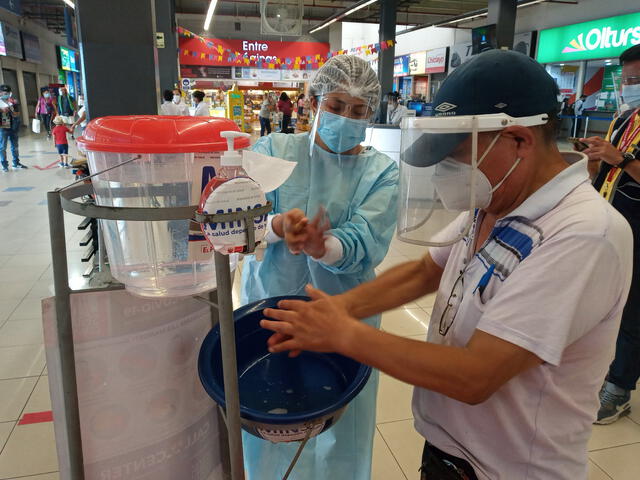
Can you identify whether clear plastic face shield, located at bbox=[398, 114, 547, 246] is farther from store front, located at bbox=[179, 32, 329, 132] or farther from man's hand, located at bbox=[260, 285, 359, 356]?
store front, located at bbox=[179, 32, 329, 132]

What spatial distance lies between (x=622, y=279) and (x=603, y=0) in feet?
48.8

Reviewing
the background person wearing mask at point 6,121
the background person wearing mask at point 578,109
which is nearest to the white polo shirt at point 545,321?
the background person wearing mask at point 6,121

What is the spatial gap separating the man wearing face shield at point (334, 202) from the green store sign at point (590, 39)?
12.0m

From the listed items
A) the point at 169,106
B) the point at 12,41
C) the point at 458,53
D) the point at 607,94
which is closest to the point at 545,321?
the point at 169,106

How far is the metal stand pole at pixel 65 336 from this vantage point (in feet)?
3.06

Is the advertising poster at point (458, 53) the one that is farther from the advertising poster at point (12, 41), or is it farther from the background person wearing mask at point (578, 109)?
the advertising poster at point (12, 41)

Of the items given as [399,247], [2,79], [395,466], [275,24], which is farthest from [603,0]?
[2,79]

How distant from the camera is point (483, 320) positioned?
0.83 m

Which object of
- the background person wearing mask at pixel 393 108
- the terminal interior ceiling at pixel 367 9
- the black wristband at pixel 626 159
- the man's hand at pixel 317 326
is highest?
the terminal interior ceiling at pixel 367 9

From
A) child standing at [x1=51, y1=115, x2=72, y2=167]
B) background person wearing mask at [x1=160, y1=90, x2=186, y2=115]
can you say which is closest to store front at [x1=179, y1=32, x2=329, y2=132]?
child standing at [x1=51, y1=115, x2=72, y2=167]

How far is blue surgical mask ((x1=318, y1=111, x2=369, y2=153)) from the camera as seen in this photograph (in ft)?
5.30

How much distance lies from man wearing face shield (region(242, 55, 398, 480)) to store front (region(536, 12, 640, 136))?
11.9 meters

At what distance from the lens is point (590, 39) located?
41.9ft

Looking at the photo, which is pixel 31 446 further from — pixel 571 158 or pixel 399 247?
pixel 399 247
